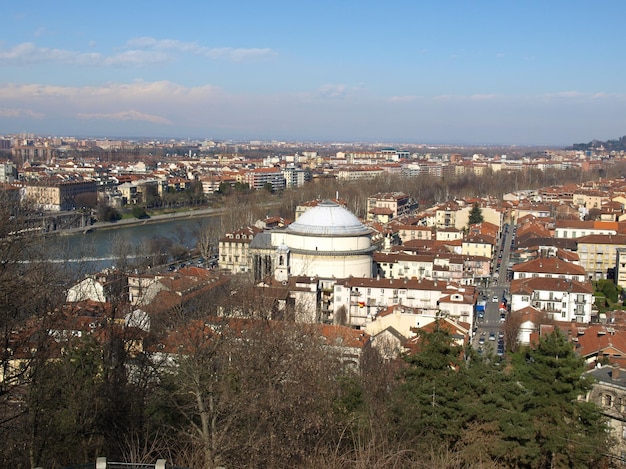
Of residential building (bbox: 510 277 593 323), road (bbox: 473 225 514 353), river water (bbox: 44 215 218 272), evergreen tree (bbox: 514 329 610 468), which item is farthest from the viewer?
river water (bbox: 44 215 218 272)

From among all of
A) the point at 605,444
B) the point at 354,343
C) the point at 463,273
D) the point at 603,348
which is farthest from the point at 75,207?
the point at 605,444

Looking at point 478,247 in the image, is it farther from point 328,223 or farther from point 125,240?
point 125,240

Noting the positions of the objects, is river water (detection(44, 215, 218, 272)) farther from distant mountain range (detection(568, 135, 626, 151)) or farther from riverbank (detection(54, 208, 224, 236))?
distant mountain range (detection(568, 135, 626, 151))

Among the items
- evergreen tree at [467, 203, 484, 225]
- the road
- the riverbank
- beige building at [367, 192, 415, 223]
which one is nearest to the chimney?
the road

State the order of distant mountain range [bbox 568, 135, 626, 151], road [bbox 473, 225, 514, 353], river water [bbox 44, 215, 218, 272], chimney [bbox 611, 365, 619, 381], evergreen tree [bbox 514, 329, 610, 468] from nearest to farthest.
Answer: evergreen tree [bbox 514, 329, 610, 468] → chimney [bbox 611, 365, 619, 381] → road [bbox 473, 225, 514, 353] → river water [bbox 44, 215, 218, 272] → distant mountain range [bbox 568, 135, 626, 151]

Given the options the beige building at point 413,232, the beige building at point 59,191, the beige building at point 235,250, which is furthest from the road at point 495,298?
the beige building at point 59,191

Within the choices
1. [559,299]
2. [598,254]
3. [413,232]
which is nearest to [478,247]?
[598,254]

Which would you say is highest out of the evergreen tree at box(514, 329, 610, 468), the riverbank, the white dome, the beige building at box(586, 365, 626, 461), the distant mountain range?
the distant mountain range

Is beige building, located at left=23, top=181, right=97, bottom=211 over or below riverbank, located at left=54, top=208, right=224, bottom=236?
over
